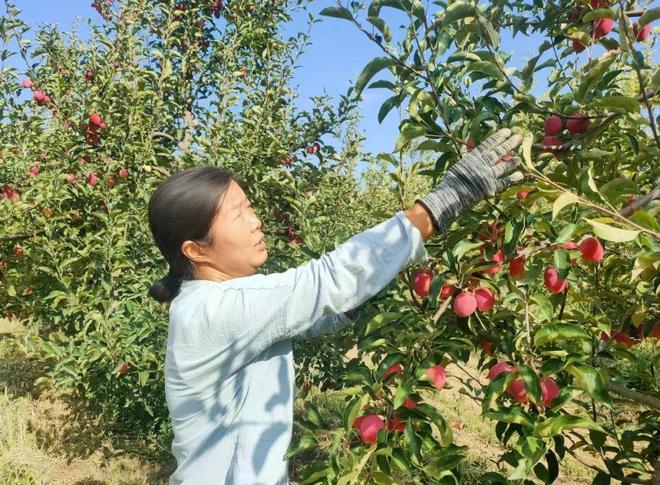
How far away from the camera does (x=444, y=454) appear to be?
3.93 ft

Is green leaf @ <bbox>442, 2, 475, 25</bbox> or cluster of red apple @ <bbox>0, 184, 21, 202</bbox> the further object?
cluster of red apple @ <bbox>0, 184, 21, 202</bbox>

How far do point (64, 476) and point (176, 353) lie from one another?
103 inches

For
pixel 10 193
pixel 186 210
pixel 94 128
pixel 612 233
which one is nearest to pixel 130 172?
pixel 94 128

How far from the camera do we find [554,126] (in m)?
1.49

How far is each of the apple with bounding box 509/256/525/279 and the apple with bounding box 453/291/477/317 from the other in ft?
0.52

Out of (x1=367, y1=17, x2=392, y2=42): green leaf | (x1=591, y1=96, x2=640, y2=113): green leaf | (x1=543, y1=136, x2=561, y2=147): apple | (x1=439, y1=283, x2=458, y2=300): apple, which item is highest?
(x1=367, y1=17, x2=392, y2=42): green leaf

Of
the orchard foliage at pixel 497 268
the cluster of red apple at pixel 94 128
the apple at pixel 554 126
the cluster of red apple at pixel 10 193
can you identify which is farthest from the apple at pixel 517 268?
the cluster of red apple at pixel 10 193

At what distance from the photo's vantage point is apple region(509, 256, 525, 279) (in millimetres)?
1423

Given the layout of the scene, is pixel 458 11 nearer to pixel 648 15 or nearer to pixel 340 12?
pixel 340 12

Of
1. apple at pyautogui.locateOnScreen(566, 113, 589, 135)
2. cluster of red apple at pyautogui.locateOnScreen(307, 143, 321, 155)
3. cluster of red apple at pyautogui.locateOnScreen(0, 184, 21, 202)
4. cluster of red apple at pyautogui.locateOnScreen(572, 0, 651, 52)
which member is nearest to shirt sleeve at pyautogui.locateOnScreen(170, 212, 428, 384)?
apple at pyautogui.locateOnScreen(566, 113, 589, 135)

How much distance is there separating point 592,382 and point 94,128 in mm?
3076

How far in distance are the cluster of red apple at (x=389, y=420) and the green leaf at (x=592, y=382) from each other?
288mm

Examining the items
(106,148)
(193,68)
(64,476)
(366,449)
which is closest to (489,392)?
(366,449)

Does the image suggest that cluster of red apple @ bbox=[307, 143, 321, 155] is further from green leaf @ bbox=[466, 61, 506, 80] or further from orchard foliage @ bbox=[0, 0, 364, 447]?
green leaf @ bbox=[466, 61, 506, 80]
